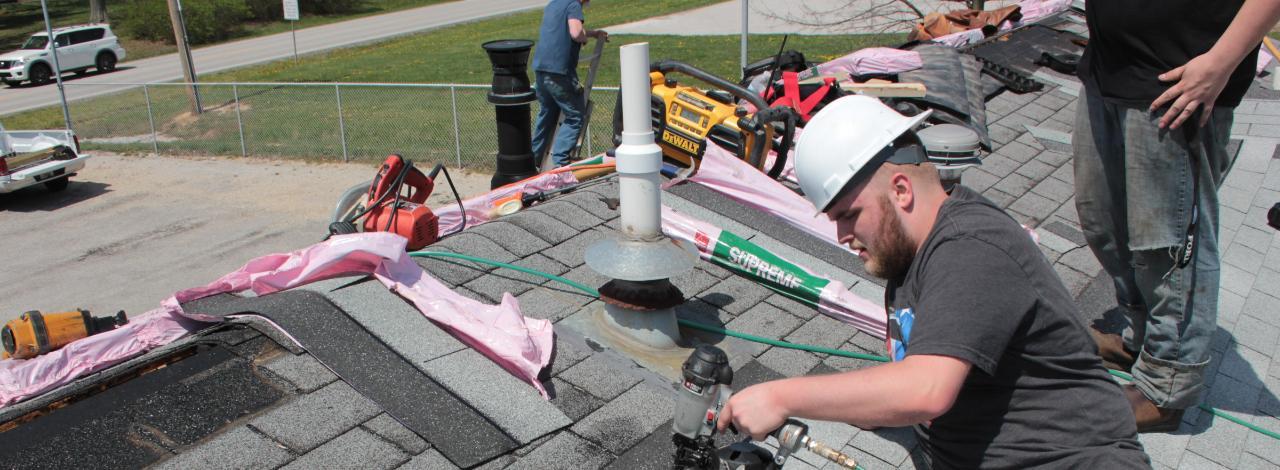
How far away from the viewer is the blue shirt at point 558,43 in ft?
28.6

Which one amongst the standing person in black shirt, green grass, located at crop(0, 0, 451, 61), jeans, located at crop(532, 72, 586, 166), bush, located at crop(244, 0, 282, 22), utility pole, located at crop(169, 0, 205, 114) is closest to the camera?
the standing person in black shirt

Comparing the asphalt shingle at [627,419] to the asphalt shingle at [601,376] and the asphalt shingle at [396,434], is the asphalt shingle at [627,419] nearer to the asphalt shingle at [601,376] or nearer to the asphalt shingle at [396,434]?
the asphalt shingle at [601,376]

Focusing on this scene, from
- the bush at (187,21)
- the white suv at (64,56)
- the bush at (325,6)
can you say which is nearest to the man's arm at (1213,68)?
the white suv at (64,56)

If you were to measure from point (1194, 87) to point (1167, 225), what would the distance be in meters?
0.53

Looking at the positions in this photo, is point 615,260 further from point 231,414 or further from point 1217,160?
point 1217,160

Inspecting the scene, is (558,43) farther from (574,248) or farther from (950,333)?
(950,333)

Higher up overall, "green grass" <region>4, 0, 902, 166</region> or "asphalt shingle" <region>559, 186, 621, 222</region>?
"asphalt shingle" <region>559, 186, 621, 222</region>

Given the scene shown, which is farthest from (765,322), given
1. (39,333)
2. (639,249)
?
(39,333)

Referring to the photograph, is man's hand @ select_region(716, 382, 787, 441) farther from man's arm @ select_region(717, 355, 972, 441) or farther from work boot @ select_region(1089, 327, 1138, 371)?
work boot @ select_region(1089, 327, 1138, 371)

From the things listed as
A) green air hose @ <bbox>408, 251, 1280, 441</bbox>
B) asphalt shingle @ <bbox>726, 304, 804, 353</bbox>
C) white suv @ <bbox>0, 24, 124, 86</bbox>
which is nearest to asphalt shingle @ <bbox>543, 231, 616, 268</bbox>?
green air hose @ <bbox>408, 251, 1280, 441</bbox>

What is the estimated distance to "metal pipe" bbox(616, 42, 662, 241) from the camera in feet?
11.6

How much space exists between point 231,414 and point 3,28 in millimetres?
45645

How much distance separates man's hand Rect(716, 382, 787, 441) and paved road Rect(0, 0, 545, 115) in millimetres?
21904

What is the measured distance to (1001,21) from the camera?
10.4 metres
